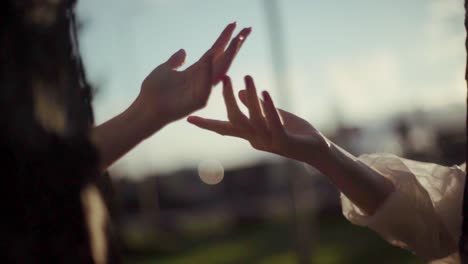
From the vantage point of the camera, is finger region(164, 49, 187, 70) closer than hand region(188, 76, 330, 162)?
No

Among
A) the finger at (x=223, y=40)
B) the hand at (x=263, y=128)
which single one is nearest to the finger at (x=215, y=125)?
the hand at (x=263, y=128)

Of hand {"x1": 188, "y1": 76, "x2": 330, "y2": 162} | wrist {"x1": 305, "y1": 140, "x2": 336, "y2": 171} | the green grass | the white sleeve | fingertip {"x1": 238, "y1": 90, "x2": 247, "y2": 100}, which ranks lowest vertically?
the green grass

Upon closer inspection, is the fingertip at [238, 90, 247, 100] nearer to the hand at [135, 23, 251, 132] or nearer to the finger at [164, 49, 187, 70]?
the hand at [135, 23, 251, 132]

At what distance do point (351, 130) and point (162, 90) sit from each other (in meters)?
20.0

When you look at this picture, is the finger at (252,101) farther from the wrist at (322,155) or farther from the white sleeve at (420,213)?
the white sleeve at (420,213)

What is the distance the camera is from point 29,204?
3.66 feet

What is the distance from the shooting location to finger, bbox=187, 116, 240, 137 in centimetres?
178

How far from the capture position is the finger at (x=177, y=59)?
1.80 m

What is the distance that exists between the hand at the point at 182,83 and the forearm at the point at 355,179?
39cm

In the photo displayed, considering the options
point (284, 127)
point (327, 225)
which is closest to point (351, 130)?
point (327, 225)

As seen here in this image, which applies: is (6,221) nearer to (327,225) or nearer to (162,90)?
(162,90)

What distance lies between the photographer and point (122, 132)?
166 cm

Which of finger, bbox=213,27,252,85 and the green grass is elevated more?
finger, bbox=213,27,252,85

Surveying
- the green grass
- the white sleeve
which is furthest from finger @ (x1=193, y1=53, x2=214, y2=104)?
the green grass
